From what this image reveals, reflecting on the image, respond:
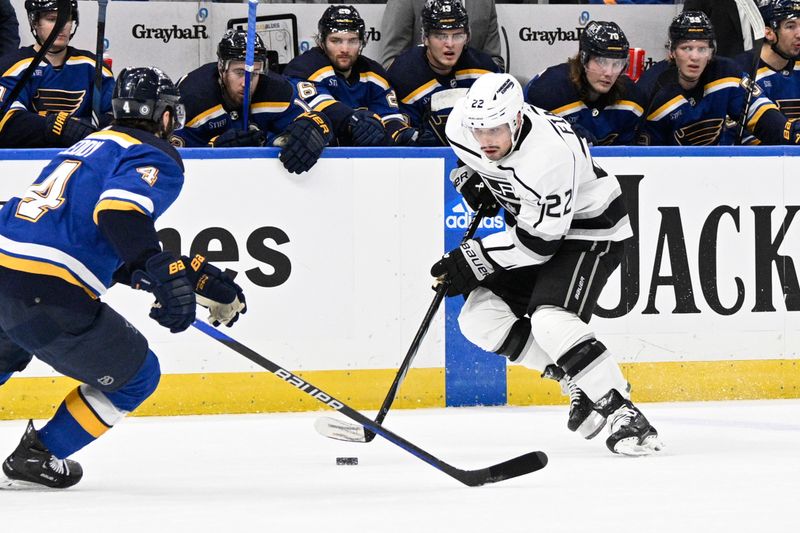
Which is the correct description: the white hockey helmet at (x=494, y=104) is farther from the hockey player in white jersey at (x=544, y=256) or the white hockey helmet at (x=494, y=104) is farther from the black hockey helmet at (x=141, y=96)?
the black hockey helmet at (x=141, y=96)

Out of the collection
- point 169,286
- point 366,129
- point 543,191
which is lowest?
point 169,286

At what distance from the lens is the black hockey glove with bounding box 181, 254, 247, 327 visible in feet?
11.0

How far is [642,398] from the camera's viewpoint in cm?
512

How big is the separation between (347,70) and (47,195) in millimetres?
2490

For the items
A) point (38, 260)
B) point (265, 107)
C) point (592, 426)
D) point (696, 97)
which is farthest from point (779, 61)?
point (38, 260)

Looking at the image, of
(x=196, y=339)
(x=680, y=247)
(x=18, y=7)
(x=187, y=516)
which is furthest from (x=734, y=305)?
(x=18, y=7)

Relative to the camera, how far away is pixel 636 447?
12.6 feet

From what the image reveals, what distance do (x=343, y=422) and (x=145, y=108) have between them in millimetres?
1201

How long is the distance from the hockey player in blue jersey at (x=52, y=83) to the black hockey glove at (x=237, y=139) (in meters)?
0.50

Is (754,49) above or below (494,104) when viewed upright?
above

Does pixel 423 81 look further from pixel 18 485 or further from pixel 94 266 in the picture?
pixel 18 485

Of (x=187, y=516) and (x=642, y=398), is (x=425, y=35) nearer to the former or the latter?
(x=642, y=398)

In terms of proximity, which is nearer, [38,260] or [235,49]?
[38,260]

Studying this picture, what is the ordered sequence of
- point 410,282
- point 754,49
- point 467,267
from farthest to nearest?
point 754,49 < point 410,282 < point 467,267
